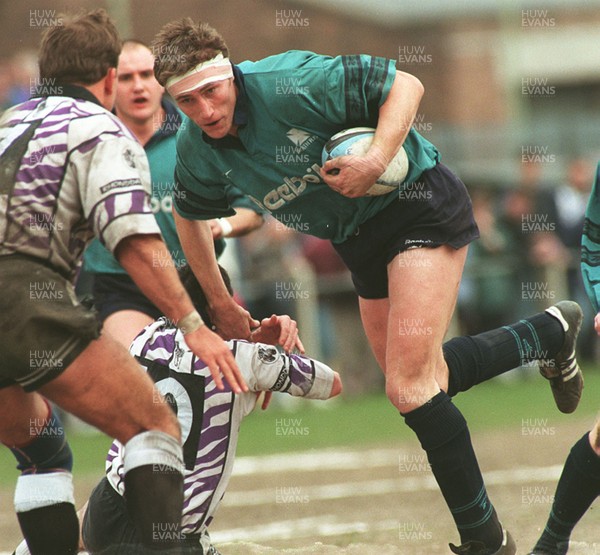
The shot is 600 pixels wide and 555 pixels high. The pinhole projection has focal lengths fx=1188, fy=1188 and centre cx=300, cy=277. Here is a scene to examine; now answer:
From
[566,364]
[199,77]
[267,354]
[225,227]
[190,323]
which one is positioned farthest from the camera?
[225,227]

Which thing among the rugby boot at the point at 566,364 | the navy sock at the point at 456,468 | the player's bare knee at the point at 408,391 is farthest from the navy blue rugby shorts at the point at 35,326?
the rugby boot at the point at 566,364

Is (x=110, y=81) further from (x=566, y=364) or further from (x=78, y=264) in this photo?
(x=566, y=364)

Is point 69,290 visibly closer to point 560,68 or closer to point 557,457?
point 557,457

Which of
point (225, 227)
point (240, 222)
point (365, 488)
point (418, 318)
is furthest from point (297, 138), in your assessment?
→ point (365, 488)

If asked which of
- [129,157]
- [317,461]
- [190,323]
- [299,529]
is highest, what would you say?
[129,157]

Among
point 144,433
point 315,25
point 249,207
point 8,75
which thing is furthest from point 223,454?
point 315,25

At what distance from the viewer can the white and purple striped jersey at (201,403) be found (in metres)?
5.26

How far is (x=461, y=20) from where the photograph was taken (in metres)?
39.9

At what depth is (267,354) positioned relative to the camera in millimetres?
5387

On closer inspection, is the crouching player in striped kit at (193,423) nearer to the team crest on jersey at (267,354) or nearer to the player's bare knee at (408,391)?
the team crest on jersey at (267,354)

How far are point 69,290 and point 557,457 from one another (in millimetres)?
5896

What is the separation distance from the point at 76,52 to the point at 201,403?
1606mm

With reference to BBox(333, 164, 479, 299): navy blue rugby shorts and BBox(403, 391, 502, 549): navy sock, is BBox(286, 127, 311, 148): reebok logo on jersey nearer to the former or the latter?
BBox(333, 164, 479, 299): navy blue rugby shorts

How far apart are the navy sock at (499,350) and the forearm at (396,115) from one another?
1.33 m
